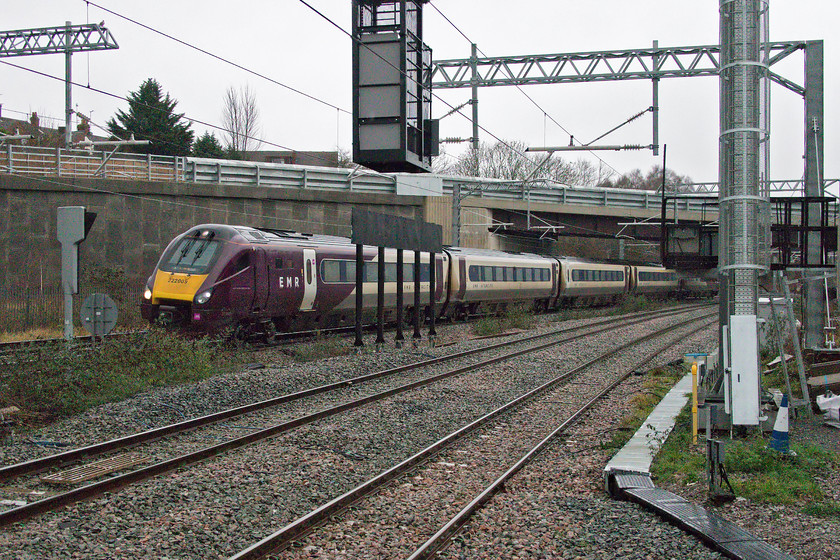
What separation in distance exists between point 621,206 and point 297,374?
32151 mm

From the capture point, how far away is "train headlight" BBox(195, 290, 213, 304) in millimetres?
16594

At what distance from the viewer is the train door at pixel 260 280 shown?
17.6m

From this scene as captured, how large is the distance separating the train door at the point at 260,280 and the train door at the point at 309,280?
153 centimetres

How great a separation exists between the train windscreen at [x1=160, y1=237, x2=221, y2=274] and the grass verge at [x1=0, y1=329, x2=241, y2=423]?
1.87 m

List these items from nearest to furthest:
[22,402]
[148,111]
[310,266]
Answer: [22,402] → [310,266] → [148,111]

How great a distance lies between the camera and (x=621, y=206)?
43250 mm

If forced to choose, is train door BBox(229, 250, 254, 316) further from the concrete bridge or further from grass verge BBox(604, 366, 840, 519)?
the concrete bridge

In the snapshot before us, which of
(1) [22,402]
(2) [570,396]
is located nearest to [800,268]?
(2) [570,396]

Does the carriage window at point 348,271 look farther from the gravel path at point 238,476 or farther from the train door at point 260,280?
the gravel path at point 238,476

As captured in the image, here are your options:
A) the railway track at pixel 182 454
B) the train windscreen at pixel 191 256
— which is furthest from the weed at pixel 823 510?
the train windscreen at pixel 191 256

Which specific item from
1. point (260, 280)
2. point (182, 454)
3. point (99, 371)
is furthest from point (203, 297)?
point (182, 454)

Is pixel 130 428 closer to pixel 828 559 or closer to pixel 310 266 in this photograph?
pixel 828 559

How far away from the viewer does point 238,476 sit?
795 cm

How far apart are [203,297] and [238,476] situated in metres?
9.19
